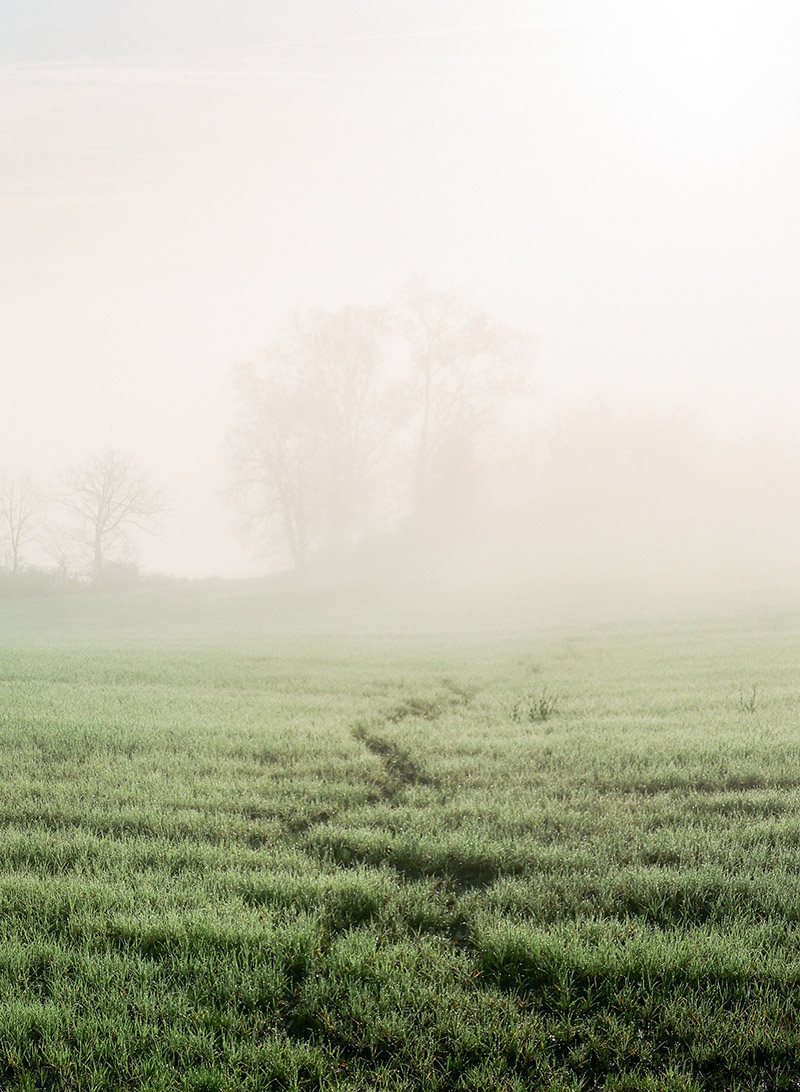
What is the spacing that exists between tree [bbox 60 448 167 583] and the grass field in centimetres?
4730

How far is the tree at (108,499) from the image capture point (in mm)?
54938

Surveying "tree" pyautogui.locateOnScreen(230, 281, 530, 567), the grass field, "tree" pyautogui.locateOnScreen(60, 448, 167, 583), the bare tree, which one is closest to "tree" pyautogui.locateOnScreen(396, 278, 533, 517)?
"tree" pyautogui.locateOnScreen(230, 281, 530, 567)

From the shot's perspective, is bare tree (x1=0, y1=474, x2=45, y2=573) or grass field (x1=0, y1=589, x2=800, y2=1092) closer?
grass field (x1=0, y1=589, x2=800, y2=1092)

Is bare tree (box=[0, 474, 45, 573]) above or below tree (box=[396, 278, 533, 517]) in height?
below

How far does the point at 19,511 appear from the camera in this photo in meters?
59.8

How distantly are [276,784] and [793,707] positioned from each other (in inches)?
326

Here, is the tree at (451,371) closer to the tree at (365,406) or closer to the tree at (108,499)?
the tree at (365,406)

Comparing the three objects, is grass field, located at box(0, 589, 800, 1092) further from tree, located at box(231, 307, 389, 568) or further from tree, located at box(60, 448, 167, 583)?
tree, located at box(60, 448, 167, 583)

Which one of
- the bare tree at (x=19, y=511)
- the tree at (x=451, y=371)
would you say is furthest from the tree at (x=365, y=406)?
the bare tree at (x=19, y=511)

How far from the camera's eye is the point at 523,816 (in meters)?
6.08

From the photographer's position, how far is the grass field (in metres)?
3.15

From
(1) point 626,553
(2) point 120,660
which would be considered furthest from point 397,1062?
(1) point 626,553

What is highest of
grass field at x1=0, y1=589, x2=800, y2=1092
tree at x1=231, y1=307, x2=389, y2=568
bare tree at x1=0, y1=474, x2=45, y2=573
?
tree at x1=231, y1=307, x2=389, y2=568

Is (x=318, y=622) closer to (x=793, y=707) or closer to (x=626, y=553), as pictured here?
(x=793, y=707)
